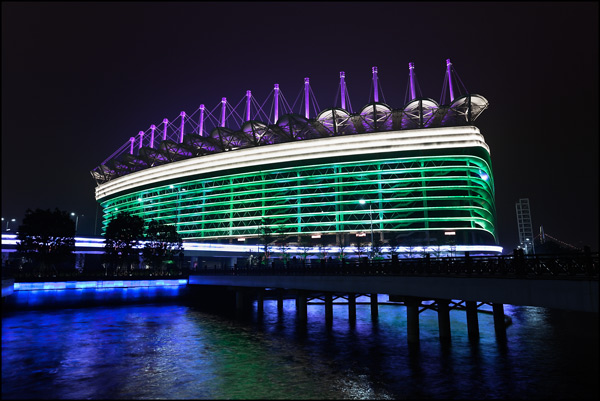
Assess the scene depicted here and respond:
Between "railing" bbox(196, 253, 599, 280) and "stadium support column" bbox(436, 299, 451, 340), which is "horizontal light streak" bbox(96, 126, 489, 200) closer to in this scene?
"railing" bbox(196, 253, 599, 280)

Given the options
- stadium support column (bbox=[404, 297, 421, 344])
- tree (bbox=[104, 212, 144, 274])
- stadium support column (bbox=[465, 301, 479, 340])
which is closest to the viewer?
stadium support column (bbox=[404, 297, 421, 344])

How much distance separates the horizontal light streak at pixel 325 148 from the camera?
13175 centimetres

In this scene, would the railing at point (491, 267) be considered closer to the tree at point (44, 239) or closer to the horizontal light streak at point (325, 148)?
the tree at point (44, 239)

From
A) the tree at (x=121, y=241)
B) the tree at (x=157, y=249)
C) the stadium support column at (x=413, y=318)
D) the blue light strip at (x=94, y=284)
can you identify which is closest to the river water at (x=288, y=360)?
the stadium support column at (x=413, y=318)

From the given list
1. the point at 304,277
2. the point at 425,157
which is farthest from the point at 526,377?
the point at 425,157

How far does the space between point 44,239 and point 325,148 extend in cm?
9089

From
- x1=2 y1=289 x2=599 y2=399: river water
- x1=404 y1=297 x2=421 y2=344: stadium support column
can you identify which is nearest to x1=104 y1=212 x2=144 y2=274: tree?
x1=2 y1=289 x2=599 y2=399: river water

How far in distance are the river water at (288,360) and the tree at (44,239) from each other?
26028mm

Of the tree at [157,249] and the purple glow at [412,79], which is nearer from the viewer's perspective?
the tree at [157,249]

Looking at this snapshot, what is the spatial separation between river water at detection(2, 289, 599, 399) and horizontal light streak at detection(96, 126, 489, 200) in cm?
8952

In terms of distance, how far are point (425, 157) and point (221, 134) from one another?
246 ft

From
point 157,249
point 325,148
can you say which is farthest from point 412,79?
point 157,249

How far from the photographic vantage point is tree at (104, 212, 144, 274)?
3285 inches

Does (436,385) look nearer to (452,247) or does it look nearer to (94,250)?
(94,250)
